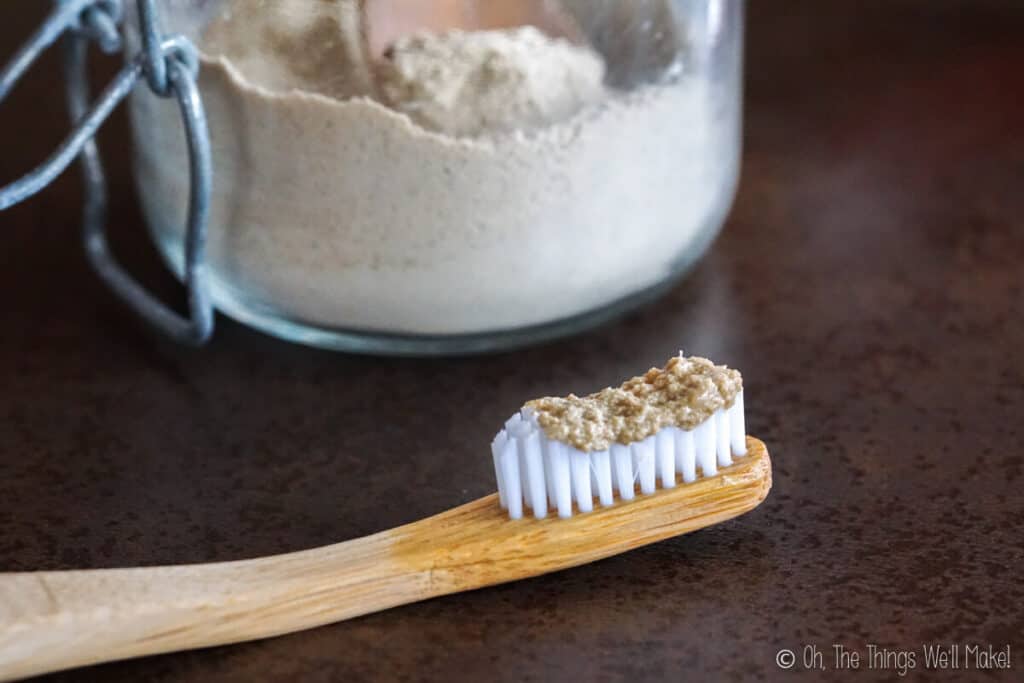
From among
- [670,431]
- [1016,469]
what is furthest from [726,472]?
[1016,469]

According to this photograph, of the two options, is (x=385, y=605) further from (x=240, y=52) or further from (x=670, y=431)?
(x=240, y=52)

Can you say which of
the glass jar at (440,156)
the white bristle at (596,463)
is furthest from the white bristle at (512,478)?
the glass jar at (440,156)

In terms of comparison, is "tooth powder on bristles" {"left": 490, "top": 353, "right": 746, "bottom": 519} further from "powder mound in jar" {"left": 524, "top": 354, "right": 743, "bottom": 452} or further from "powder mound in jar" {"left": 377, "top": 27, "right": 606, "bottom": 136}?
"powder mound in jar" {"left": 377, "top": 27, "right": 606, "bottom": 136}

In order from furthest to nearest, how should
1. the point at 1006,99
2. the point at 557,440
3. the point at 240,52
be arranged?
the point at 1006,99, the point at 240,52, the point at 557,440

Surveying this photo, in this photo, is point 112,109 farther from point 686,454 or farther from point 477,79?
point 686,454

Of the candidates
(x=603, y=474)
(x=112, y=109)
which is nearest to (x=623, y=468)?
(x=603, y=474)

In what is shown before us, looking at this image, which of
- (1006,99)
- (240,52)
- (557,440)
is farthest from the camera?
→ (1006,99)

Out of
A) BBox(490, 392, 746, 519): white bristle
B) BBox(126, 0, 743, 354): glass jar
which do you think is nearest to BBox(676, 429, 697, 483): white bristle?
BBox(490, 392, 746, 519): white bristle
